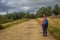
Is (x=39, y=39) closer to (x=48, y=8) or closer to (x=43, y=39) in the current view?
(x=43, y=39)

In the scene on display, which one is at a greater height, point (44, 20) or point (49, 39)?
point (44, 20)

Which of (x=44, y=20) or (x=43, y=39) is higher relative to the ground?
(x=44, y=20)

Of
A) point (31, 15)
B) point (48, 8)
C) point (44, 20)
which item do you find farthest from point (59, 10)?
point (44, 20)

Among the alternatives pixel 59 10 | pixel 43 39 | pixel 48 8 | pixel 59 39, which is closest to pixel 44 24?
pixel 43 39

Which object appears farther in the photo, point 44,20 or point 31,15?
point 31,15

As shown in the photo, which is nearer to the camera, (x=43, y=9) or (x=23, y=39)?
(x=23, y=39)

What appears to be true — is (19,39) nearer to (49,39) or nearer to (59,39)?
(49,39)

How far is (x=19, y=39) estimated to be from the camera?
15641 mm

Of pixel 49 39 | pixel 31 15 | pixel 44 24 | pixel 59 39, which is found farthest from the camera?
pixel 31 15

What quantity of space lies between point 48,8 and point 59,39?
15542 centimetres

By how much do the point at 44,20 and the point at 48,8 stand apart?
152 m

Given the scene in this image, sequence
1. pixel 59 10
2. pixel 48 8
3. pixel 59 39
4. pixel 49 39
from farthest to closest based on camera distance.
Answer: pixel 48 8 → pixel 59 10 → pixel 49 39 → pixel 59 39

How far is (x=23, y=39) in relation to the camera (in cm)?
1574

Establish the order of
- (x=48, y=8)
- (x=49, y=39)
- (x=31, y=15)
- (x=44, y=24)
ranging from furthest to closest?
1. (x=31, y=15)
2. (x=48, y=8)
3. (x=44, y=24)
4. (x=49, y=39)
